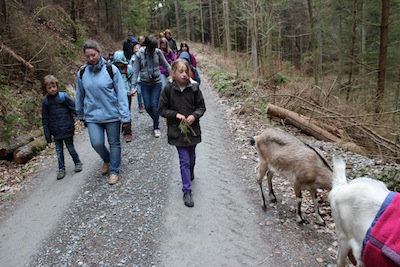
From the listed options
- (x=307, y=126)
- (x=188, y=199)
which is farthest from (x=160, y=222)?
(x=307, y=126)

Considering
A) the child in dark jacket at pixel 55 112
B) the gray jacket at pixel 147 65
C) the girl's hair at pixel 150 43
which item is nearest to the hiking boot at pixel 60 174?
the child in dark jacket at pixel 55 112

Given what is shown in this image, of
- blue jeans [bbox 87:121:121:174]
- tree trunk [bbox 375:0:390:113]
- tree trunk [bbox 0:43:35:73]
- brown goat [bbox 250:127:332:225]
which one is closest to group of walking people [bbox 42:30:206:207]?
blue jeans [bbox 87:121:121:174]

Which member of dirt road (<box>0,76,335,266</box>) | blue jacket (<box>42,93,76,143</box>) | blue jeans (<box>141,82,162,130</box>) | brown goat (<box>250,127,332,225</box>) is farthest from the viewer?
blue jeans (<box>141,82,162,130</box>)

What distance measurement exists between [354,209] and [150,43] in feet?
18.5

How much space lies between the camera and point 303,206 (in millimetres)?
4602

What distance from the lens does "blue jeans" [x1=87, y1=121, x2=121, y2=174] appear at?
4945 millimetres

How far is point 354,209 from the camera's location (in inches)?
102

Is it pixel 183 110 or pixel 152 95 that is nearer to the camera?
pixel 183 110

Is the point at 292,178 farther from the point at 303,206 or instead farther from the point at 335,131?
the point at 335,131

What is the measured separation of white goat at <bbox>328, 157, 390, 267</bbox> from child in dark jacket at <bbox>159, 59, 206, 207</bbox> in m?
2.15

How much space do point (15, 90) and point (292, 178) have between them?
9085 mm

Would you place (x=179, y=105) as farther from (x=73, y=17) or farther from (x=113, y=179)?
(x=73, y=17)

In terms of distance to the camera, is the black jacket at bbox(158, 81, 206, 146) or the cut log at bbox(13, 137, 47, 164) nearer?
the black jacket at bbox(158, 81, 206, 146)

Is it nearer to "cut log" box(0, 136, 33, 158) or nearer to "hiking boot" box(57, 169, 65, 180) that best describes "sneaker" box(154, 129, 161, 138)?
"hiking boot" box(57, 169, 65, 180)
